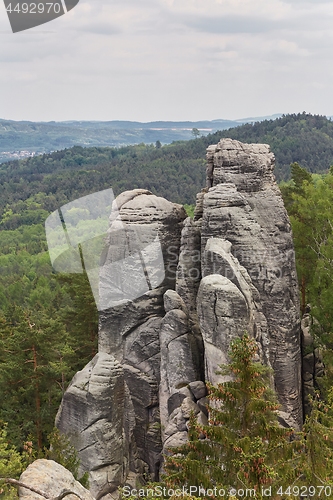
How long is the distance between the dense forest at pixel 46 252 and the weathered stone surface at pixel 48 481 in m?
6.83

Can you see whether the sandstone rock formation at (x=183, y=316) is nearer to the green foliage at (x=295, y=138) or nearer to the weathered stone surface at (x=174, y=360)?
the weathered stone surface at (x=174, y=360)

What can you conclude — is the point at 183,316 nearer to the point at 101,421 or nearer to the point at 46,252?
the point at 101,421

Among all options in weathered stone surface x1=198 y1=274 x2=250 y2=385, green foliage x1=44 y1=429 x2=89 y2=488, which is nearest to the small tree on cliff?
weathered stone surface x1=198 y1=274 x2=250 y2=385

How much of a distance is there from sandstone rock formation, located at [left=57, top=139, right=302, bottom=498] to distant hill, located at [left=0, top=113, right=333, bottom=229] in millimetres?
76540

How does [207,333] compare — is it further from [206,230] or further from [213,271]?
[206,230]

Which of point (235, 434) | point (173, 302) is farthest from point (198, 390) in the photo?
point (235, 434)

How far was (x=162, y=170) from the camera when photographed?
126750mm

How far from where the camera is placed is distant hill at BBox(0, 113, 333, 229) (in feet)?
367

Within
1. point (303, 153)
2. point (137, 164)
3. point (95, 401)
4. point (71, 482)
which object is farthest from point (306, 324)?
point (137, 164)

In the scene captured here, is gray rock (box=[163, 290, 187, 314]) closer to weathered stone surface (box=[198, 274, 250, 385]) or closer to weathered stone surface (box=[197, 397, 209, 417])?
weathered stone surface (box=[198, 274, 250, 385])

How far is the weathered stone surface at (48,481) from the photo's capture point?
8320 millimetres

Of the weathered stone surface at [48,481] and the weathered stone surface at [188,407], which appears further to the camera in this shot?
the weathered stone surface at [188,407]

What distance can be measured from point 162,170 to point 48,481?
119985 mm

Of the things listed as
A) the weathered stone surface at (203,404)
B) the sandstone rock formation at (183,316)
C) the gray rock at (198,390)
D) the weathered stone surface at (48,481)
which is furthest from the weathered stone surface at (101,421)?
the weathered stone surface at (48,481)
